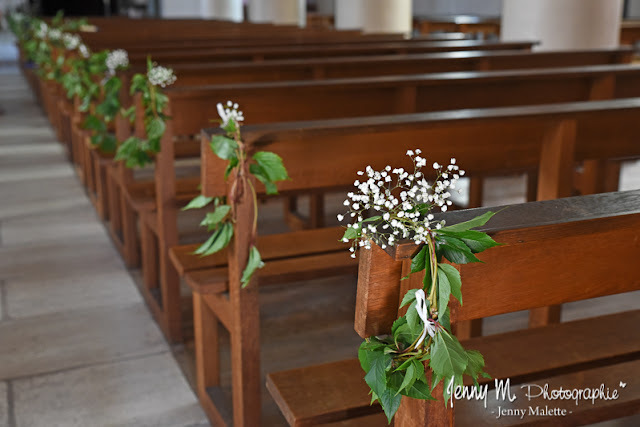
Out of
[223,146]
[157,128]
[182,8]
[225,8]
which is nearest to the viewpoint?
[223,146]

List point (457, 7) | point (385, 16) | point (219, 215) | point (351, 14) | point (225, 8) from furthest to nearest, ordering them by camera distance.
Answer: point (457, 7) → point (225, 8) → point (351, 14) → point (385, 16) → point (219, 215)

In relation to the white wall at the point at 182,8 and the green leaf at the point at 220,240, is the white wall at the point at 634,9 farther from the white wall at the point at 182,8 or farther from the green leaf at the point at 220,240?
the green leaf at the point at 220,240

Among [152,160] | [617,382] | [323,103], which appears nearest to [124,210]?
[152,160]

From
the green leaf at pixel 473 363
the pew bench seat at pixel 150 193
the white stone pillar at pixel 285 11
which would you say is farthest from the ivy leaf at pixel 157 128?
the white stone pillar at pixel 285 11

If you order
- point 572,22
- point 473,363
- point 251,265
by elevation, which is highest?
point 572,22

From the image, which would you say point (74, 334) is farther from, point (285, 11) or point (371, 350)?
Answer: point (285, 11)

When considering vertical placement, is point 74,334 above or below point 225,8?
below

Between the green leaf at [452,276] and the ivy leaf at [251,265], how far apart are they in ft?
3.01

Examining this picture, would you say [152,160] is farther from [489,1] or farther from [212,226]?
[489,1]

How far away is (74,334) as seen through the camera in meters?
2.78

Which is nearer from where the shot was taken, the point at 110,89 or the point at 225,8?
the point at 110,89

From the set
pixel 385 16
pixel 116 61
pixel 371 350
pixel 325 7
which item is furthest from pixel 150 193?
pixel 325 7

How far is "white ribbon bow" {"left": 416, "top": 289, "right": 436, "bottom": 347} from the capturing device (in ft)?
3.20

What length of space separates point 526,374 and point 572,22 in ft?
13.7
